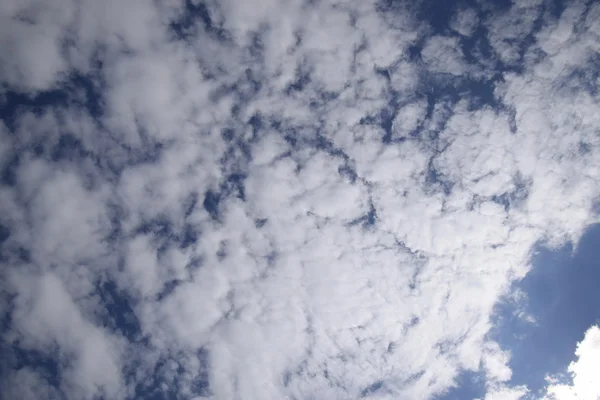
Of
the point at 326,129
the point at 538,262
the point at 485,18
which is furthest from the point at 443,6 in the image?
the point at 538,262

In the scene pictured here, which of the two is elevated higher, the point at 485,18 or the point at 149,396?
the point at 485,18

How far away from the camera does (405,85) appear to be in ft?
35.0

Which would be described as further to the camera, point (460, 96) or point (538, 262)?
point (538, 262)

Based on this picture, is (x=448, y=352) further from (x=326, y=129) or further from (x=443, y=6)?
(x=443, y=6)

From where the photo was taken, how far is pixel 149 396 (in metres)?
13.8

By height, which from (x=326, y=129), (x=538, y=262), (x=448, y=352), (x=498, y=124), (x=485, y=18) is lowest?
(x=448, y=352)

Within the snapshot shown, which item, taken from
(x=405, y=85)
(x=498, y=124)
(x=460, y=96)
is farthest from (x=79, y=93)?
(x=498, y=124)

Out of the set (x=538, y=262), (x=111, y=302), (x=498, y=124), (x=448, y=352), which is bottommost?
(x=448, y=352)

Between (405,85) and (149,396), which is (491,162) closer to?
(405,85)

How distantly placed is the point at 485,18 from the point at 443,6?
134cm

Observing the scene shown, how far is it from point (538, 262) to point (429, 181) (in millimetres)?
6109

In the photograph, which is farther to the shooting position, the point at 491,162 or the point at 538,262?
the point at 538,262

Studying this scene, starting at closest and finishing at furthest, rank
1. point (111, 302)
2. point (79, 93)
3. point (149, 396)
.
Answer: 1. point (79, 93)
2. point (111, 302)
3. point (149, 396)

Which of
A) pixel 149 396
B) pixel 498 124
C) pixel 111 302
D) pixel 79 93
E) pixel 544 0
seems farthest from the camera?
pixel 149 396
